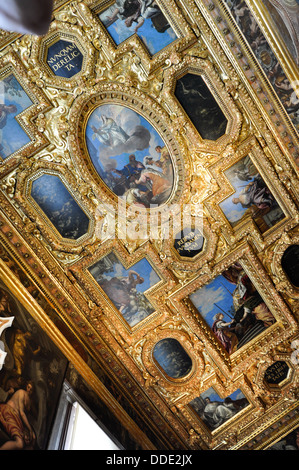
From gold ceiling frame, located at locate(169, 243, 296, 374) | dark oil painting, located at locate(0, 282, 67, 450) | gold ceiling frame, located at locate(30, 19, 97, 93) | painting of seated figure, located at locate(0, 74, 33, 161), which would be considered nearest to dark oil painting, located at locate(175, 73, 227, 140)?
gold ceiling frame, located at locate(30, 19, 97, 93)

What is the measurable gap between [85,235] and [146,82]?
3.32 meters

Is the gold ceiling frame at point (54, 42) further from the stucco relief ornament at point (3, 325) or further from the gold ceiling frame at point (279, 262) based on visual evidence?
the gold ceiling frame at point (279, 262)

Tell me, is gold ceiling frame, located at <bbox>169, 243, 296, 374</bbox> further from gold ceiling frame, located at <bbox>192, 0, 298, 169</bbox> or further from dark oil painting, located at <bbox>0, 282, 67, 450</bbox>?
dark oil painting, located at <bbox>0, 282, 67, 450</bbox>

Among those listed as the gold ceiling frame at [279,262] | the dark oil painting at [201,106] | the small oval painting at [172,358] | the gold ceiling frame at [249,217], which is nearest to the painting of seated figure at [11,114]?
the dark oil painting at [201,106]

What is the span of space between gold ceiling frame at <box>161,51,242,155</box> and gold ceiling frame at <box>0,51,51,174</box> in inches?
92.6

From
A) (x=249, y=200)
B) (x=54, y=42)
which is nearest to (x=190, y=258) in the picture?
(x=249, y=200)

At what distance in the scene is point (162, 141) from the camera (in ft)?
27.4

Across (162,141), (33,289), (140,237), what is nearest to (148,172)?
(162,141)

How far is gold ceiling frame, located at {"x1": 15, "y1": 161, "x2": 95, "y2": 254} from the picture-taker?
8344 mm

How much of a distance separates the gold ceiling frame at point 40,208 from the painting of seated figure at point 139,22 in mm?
2705

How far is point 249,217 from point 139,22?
14.5 feet

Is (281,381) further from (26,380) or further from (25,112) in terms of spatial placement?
(25,112)

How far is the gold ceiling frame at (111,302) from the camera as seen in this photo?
9000mm

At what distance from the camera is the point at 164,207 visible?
8789 millimetres
